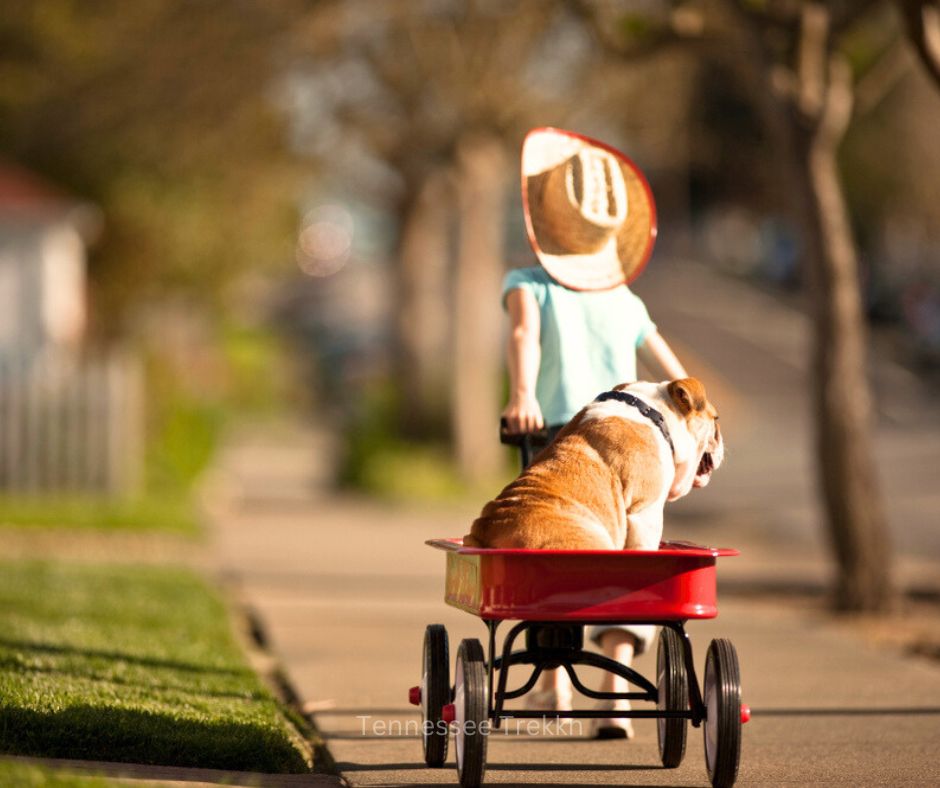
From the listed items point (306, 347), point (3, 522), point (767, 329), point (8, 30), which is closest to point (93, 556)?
point (3, 522)

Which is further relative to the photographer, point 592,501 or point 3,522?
point 3,522

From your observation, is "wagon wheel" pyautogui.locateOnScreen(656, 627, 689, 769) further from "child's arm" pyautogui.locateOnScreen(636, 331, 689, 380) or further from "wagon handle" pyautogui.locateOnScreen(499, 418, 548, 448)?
"child's arm" pyautogui.locateOnScreen(636, 331, 689, 380)

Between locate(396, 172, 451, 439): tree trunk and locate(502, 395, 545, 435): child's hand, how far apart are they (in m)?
15.3

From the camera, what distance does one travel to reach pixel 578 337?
6.45 meters

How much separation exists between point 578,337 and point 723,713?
5.14 feet

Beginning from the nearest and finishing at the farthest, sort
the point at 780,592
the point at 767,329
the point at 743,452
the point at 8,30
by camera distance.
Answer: the point at 780,592 < the point at 743,452 < the point at 8,30 < the point at 767,329

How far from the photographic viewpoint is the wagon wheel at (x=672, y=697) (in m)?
6.14

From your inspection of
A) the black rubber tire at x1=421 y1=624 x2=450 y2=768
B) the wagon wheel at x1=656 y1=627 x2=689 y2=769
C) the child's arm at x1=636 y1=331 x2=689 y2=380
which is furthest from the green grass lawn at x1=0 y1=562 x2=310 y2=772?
the child's arm at x1=636 y1=331 x2=689 y2=380

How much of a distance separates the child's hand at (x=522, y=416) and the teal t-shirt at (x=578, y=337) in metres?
0.29

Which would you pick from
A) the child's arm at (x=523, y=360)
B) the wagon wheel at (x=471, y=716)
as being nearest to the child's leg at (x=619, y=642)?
the child's arm at (x=523, y=360)

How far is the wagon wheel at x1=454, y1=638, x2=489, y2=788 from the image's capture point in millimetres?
5496

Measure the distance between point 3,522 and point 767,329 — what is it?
30.9 metres

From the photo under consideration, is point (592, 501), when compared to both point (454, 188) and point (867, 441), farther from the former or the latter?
point (454, 188)

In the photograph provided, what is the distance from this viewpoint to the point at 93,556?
1351cm
